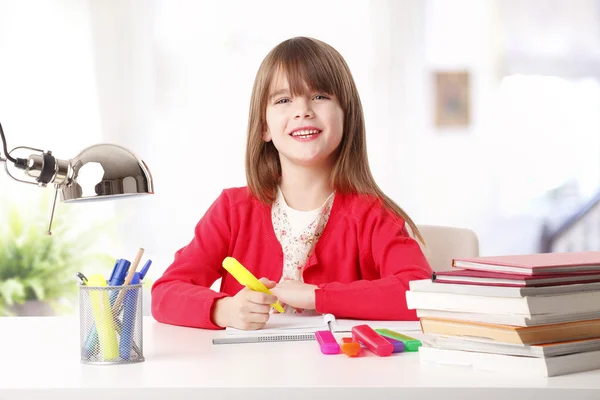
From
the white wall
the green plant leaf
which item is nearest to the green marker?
the white wall

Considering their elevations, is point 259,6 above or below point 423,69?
above

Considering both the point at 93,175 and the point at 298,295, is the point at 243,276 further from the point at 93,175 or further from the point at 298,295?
the point at 93,175

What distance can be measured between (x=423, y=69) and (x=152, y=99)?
1.60 meters

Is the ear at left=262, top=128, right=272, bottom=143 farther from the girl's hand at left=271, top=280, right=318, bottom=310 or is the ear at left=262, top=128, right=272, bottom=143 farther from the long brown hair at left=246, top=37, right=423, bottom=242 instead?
the girl's hand at left=271, top=280, right=318, bottom=310

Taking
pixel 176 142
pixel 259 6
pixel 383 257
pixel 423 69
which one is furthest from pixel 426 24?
pixel 383 257

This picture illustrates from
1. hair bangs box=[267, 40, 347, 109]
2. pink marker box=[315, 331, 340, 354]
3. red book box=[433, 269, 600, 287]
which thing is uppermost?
hair bangs box=[267, 40, 347, 109]

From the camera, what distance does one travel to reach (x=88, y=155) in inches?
43.3

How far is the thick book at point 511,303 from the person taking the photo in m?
1.03

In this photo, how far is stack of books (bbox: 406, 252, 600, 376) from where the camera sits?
103 centimetres

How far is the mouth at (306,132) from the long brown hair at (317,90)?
88 mm

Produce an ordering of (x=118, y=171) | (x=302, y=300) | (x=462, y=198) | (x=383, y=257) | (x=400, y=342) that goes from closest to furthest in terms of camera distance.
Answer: (x=118, y=171), (x=400, y=342), (x=302, y=300), (x=383, y=257), (x=462, y=198)

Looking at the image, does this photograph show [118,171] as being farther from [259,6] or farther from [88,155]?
[259,6]

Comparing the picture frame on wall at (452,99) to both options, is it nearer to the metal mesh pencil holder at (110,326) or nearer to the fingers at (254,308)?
the fingers at (254,308)

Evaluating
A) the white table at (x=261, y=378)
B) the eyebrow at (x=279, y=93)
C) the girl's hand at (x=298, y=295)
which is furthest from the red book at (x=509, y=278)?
the eyebrow at (x=279, y=93)
